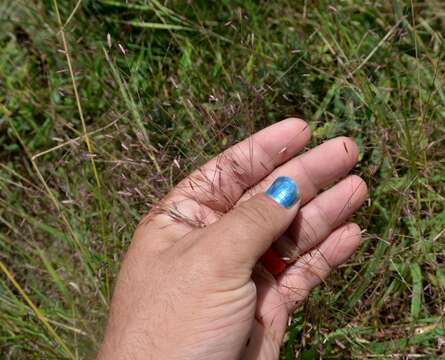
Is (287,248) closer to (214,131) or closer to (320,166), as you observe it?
(320,166)

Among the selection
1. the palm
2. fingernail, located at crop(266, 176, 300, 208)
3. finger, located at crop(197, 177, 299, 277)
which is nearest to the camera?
finger, located at crop(197, 177, 299, 277)

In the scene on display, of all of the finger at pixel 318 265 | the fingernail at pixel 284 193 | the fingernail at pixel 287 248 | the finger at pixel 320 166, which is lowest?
the finger at pixel 318 265

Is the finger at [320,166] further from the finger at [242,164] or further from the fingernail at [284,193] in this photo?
the fingernail at [284,193]

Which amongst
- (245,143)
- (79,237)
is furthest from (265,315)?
(79,237)

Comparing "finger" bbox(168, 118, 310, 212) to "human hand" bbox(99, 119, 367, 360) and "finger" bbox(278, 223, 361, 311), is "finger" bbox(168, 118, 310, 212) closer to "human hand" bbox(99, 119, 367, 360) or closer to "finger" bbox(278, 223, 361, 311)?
"human hand" bbox(99, 119, 367, 360)

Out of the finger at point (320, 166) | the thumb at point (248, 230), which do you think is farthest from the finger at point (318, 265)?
the thumb at point (248, 230)

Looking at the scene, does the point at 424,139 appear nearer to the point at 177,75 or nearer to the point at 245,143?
the point at 245,143

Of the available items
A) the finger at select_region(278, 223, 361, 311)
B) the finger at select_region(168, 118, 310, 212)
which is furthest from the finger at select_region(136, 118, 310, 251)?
the finger at select_region(278, 223, 361, 311)
